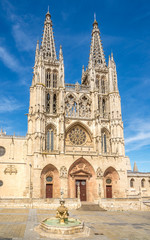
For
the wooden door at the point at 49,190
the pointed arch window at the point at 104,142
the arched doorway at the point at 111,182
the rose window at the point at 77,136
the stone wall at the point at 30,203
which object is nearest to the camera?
the stone wall at the point at 30,203

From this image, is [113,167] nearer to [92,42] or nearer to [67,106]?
[67,106]

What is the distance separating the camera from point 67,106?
37031 millimetres

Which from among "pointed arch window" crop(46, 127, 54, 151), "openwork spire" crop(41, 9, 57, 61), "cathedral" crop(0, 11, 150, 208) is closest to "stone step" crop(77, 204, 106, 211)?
"cathedral" crop(0, 11, 150, 208)

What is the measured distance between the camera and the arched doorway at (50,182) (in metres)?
31.6

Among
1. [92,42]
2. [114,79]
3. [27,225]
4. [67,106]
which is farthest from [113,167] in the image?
[92,42]

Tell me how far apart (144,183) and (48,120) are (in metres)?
20.2

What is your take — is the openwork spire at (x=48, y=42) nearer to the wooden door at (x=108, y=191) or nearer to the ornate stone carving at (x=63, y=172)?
the ornate stone carving at (x=63, y=172)

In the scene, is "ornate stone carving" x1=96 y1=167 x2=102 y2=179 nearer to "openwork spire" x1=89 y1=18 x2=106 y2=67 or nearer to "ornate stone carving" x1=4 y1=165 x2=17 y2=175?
"ornate stone carving" x1=4 y1=165 x2=17 y2=175

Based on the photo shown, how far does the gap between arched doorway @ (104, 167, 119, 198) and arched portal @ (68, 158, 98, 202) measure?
2.26m

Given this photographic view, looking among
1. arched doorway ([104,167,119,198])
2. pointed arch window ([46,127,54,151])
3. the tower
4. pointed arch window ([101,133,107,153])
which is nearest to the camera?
the tower

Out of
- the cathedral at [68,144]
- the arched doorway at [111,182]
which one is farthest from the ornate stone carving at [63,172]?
the arched doorway at [111,182]

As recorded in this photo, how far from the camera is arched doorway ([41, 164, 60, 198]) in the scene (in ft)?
104

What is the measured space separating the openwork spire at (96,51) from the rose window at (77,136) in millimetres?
12296

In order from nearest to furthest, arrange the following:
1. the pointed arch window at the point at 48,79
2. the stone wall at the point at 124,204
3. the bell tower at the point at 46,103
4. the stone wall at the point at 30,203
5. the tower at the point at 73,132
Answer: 1. the stone wall at the point at 30,203
2. the stone wall at the point at 124,204
3. the tower at the point at 73,132
4. the bell tower at the point at 46,103
5. the pointed arch window at the point at 48,79
